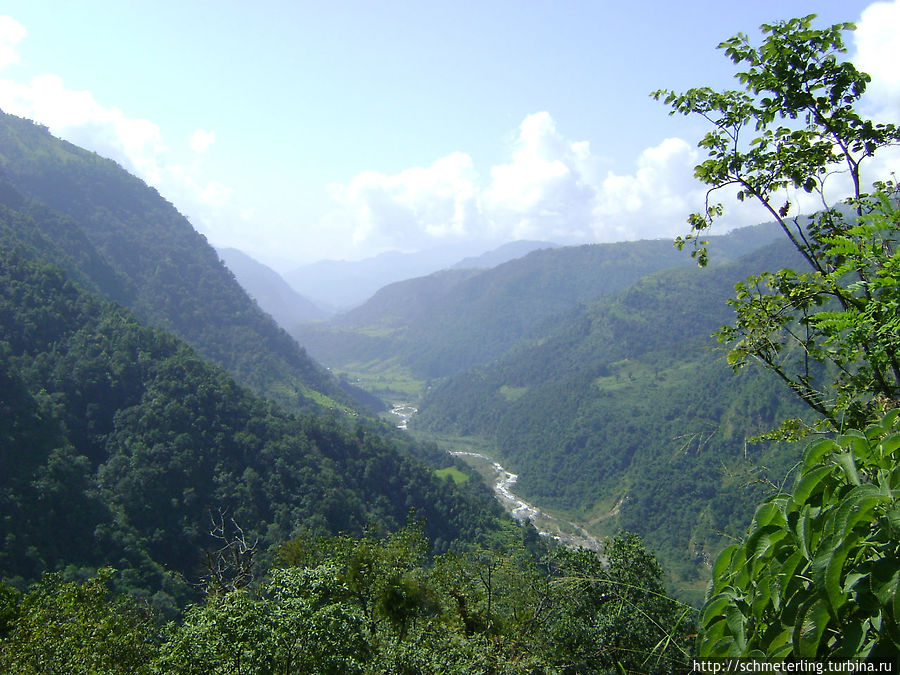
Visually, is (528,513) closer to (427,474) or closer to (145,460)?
(427,474)

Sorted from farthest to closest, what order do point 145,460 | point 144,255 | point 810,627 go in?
1. point 144,255
2. point 145,460
3. point 810,627

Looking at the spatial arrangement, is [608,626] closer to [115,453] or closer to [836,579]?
[836,579]

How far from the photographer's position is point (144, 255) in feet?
489

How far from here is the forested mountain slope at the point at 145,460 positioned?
5122 cm

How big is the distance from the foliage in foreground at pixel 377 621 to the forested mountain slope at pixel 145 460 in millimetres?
26862

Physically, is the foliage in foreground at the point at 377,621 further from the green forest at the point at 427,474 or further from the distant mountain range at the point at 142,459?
the distant mountain range at the point at 142,459

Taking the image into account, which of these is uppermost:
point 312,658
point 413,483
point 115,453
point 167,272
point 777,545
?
point 167,272

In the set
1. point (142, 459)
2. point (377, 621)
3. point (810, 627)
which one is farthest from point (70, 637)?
point (142, 459)

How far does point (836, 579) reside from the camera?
2.08 meters

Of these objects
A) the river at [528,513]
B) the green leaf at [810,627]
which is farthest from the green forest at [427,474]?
the river at [528,513]

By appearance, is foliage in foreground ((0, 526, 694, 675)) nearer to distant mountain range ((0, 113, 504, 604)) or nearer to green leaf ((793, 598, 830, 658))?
green leaf ((793, 598, 830, 658))

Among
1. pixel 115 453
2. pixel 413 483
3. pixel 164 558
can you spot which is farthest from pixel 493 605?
pixel 413 483

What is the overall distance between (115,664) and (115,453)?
6039 cm

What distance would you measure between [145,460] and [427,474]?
4401cm
